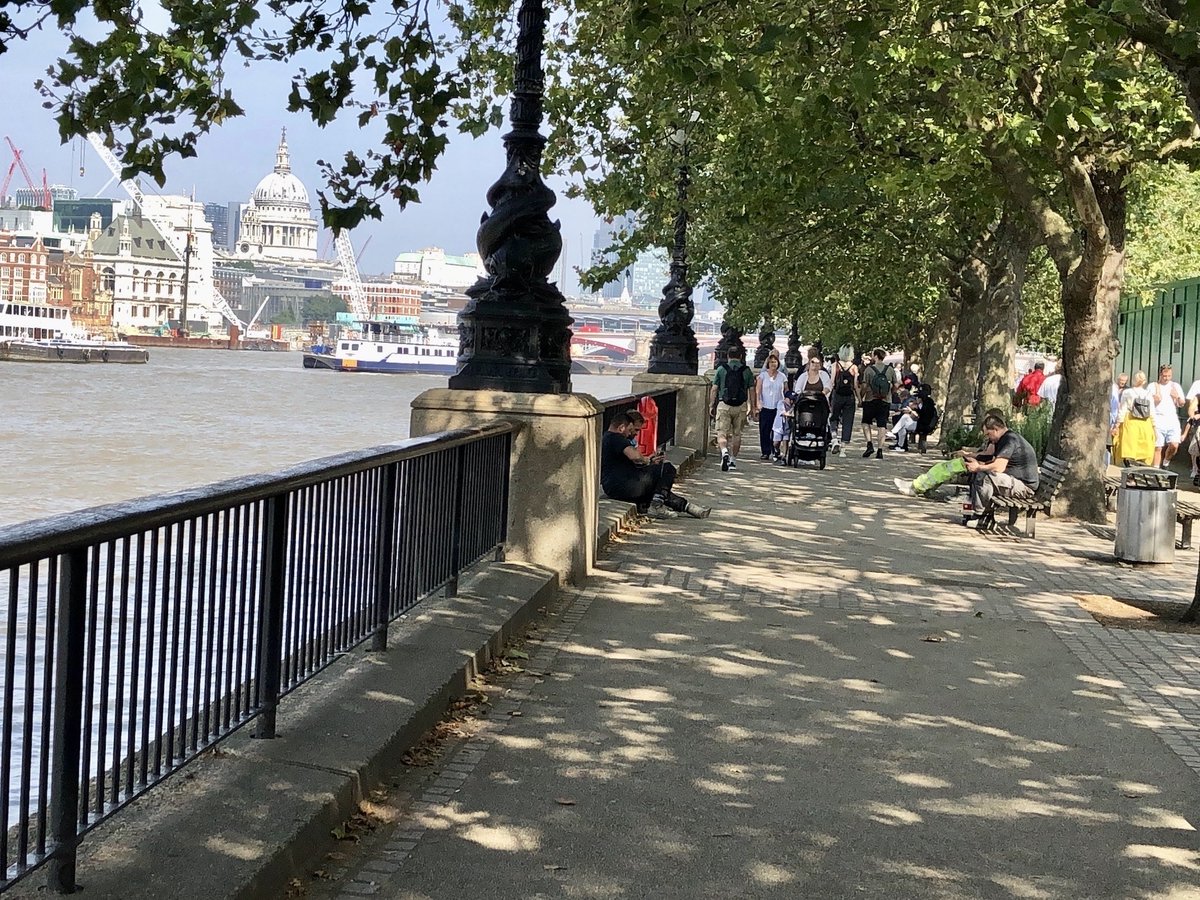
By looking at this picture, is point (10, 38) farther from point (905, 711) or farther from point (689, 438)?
point (689, 438)

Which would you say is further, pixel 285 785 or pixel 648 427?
pixel 648 427

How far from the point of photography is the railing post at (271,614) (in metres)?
5.24

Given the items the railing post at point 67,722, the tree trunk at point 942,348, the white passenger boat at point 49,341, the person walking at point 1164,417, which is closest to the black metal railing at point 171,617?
the railing post at point 67,722

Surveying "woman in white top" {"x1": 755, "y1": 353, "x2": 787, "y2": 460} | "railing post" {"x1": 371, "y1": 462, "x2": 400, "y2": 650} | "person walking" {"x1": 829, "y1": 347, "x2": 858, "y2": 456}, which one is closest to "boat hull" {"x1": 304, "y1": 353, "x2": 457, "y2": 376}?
"person walking" {"x1": 829, "y1": 347, "x2": 858, "y2": 456}

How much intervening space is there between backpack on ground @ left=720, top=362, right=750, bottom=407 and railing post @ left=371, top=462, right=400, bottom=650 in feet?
53.5

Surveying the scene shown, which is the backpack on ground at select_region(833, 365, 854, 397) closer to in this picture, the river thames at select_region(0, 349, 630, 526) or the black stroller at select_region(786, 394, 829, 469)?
the black stroller at select_region(786, 394, 829, 469)

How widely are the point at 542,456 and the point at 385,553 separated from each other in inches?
126

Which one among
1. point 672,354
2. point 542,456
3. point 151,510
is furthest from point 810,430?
point 151,510

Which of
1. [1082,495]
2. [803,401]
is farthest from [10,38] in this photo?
[803,401]

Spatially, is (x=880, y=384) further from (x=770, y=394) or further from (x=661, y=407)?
(x=661, y=407)

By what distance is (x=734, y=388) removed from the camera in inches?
914

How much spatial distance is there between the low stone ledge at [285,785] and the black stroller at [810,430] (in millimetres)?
16478

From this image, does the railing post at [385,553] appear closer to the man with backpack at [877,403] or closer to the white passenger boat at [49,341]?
the man with backpack at [877,403]

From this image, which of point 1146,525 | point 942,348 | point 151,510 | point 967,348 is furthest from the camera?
point 942,348
